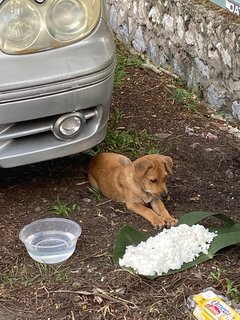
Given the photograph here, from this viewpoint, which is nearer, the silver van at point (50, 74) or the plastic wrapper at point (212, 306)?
the plastic wrapper at point (212, 306)

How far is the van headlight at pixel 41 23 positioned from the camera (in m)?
3.92

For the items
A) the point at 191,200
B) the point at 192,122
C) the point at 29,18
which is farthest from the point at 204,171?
the point at 29,18

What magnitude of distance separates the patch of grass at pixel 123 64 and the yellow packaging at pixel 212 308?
3.12m

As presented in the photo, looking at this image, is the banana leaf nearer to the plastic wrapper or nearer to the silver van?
the plastic wrapper

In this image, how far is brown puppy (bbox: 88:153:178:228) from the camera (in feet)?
13.9

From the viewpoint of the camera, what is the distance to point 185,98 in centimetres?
606

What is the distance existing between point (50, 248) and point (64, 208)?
483 mm

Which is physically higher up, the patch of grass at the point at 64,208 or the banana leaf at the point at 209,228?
the banana leaf at the point at 209,228

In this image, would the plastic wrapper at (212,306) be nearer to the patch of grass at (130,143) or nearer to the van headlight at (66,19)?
the van headlight at (66,19)

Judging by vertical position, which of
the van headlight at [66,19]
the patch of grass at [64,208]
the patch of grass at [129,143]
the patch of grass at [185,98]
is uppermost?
the van headlight at [66,19]

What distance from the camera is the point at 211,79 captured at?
5836 mm

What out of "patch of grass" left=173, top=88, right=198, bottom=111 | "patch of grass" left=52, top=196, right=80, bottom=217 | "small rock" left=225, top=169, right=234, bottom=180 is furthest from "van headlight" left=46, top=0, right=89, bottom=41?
"patch of grass" left=173, top=88, right=198, bottom=111

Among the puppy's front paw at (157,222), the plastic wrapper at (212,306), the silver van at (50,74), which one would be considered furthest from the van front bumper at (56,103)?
the plastic wrapper at (212,306)

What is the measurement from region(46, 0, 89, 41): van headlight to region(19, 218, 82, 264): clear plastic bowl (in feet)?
3.12
